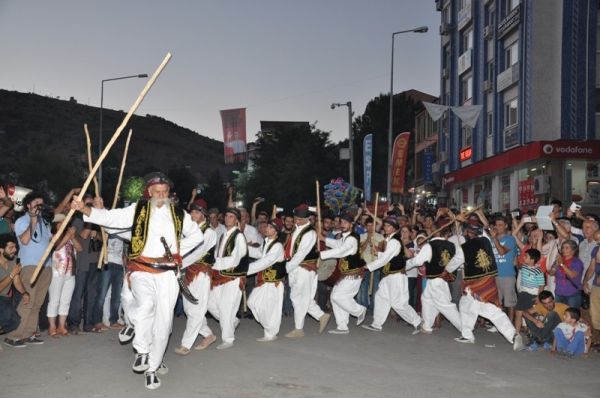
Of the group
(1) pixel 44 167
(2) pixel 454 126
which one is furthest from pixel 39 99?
(2) pixel 454 126

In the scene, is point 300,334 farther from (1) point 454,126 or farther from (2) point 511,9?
(1) point 454,126

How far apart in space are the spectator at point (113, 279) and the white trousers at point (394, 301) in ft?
12.9

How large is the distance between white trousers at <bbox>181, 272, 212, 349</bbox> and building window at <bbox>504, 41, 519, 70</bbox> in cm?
2126

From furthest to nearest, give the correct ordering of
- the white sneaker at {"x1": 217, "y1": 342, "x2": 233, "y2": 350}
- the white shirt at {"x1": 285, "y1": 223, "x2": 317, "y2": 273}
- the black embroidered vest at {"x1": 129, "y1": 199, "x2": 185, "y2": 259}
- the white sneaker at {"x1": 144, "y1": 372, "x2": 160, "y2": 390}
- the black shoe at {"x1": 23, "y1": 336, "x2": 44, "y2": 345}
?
the white shirt at {"x1": 285, "y1": 223, "x2": 317, "y2": 273}
the white sneaker at {"x1": 217, "y1": 342, "x2": 233, "y2": 350}
the black shoe at {"x1": 23, "y1": 336, "x2": 44, "y2": 345}
the black embroidered vest at {"x1": 129, "y1": 199, "x2": 185, "y2": 259}
the white sneaker at {"x1": 144, "y1": 372, "x2": 160, "y2": 390}

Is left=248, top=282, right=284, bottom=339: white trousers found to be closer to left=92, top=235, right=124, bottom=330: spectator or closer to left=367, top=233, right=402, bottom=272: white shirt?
left=367, top=233, right=402, bottom=272: white shirt

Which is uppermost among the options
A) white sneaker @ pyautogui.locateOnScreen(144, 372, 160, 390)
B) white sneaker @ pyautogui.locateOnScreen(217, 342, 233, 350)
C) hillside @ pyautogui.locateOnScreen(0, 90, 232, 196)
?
hillside @ pyautogui.locateOnScreen(0, 90, 232, 196)

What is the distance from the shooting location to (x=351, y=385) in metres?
7.46

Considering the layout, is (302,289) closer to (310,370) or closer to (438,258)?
(438,258)

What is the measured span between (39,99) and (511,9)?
383ft

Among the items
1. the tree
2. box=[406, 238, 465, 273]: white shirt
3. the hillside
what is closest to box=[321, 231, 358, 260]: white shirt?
box=[406, 238, 465, 273]: white shirt

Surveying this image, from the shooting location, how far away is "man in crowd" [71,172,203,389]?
7387 millimetres

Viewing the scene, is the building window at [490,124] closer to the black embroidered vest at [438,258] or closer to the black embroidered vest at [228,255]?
the black embroidered vest at [438,258]

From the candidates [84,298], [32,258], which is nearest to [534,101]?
[84,298]

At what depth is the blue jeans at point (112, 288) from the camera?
11023 mm
